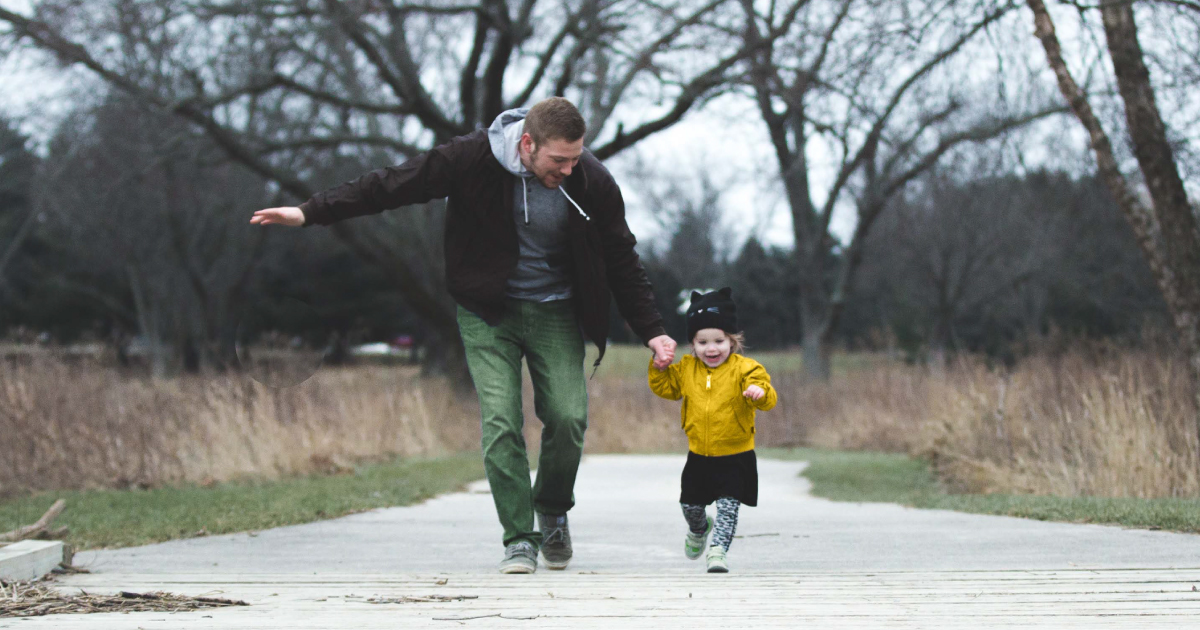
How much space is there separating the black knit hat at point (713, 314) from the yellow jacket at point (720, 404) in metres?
0.14

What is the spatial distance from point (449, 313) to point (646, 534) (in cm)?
1520

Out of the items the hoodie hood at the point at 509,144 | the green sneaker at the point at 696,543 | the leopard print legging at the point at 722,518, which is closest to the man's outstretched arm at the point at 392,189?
the hoodie hood at the point at 509,144

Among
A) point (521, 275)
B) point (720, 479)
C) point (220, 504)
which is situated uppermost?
point (521, 275)

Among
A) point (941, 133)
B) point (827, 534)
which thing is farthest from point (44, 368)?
point (941, 133)

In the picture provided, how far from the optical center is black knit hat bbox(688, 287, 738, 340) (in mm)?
4957

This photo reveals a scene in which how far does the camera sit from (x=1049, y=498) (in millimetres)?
7520

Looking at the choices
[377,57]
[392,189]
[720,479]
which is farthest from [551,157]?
[377,57]

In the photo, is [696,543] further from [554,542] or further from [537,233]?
[537,233]

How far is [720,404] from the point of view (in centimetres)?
485

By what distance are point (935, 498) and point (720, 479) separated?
4.62 meters

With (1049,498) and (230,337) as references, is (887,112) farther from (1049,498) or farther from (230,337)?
(230,337)

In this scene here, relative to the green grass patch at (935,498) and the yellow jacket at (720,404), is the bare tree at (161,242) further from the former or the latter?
the yellow jacket at (720,404)

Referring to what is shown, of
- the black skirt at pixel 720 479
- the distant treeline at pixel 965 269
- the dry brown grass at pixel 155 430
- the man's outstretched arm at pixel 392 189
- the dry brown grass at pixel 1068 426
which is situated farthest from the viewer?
the distant treeline at pixel 965 269

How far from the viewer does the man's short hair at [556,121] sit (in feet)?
14.9
